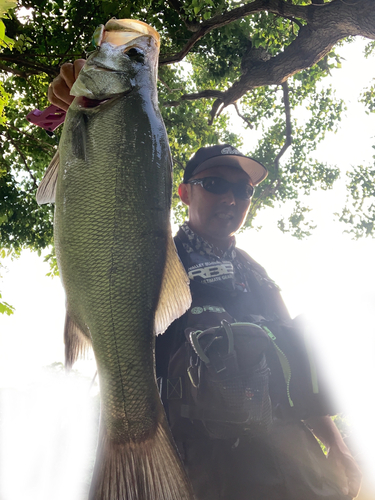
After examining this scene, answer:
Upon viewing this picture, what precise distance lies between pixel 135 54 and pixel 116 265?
3.75 feet

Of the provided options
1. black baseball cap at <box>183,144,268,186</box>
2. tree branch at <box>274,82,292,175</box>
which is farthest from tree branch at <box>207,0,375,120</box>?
black baseball cap at <box>183,144,268,186</box>

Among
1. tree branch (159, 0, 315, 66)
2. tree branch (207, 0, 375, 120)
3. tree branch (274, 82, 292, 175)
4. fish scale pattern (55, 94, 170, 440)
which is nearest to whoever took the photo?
fish scale pattern (55, 94, 170, 440)

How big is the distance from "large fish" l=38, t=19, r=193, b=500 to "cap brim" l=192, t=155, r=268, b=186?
5.00ft

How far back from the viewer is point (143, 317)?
1447mm

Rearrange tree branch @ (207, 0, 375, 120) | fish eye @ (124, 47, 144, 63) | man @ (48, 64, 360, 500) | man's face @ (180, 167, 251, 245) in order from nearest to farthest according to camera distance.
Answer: fish eye @ (124, 47, 144, 63) < man @ (48, 64, 360, 500) < man's face @ (180, 167, 251, 245) < tree branch @ (207, 0, 375, 120)

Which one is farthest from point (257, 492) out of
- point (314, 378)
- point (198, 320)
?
point (198, 320)

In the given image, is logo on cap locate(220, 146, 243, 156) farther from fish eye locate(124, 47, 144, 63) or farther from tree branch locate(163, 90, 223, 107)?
→ tree branch locate(163, 90, 223, 107)

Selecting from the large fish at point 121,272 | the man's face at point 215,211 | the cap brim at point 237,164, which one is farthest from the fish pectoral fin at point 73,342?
the cap brim at point 237,164

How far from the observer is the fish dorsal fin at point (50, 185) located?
1664 millimetres

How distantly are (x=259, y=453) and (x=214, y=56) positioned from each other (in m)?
7.79

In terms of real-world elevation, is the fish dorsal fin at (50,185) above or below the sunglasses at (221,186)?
below

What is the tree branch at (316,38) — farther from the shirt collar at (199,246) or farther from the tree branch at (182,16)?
the shirt collar at (199,246)

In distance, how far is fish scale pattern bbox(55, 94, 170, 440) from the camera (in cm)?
141

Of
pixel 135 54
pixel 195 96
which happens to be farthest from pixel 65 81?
pixel 195 96
